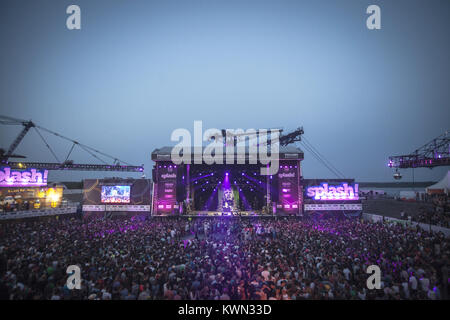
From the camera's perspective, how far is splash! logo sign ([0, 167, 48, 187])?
25.5 metres

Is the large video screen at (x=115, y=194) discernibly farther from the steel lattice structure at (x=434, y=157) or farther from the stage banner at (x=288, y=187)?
the steel lattice structure at (x=434, y=157)

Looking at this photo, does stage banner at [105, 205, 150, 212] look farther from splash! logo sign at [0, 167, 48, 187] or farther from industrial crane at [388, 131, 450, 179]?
industrial crane at [388, 131, 450, 179]

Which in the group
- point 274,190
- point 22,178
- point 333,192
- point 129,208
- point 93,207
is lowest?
point 129,208

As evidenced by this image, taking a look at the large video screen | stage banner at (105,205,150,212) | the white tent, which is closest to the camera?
stage banner at (105,205,150,212)

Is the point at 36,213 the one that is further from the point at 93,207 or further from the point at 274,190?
the point at 274,190

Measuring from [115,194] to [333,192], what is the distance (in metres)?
26.5

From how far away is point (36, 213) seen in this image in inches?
916

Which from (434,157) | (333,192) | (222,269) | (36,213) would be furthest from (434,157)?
(36,213)

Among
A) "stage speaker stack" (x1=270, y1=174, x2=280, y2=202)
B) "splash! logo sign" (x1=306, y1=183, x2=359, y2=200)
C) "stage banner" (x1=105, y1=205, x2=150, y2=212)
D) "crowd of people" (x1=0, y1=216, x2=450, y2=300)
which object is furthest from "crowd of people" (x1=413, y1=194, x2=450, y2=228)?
"stage banner" (x1=105, y1=205, x2=150, y2=212)

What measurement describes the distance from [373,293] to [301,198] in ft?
63.5

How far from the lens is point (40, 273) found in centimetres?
857

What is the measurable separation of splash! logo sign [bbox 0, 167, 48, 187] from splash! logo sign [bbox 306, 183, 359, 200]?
34.4 metres
